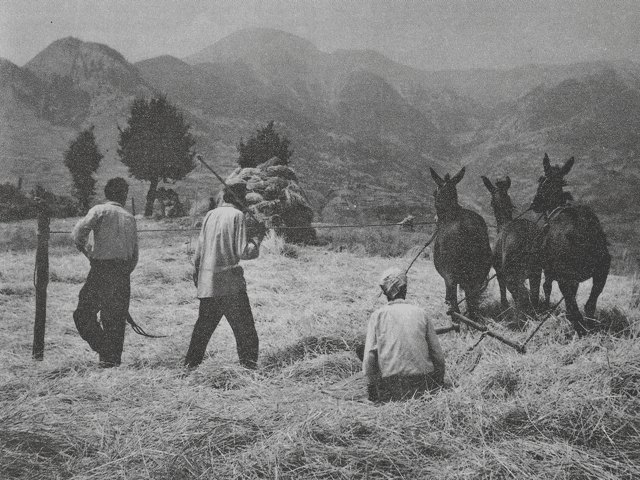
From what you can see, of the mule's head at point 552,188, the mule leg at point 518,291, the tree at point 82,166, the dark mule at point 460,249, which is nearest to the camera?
the mule's head at point 552,188

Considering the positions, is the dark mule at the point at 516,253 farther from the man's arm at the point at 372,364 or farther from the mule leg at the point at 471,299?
the man's arm at the point at 372,364

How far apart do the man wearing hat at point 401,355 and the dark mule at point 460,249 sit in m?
2.36

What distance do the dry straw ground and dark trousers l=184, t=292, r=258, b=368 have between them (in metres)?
0.17

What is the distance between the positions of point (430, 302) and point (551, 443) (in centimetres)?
437

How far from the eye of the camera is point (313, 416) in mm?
2629

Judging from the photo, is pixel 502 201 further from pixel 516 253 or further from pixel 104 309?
pixel 104 309

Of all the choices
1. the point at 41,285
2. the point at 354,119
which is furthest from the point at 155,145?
the point at 354,119

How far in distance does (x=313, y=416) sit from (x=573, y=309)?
3.36 m

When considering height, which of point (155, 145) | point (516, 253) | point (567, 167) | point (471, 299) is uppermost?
point (155, 145)

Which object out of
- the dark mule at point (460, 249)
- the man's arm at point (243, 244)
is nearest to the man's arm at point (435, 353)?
the man's arm at point (243, 244)

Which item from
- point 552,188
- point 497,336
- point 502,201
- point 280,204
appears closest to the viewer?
point 497,336

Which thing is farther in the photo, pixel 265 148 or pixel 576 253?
pixel 265 148

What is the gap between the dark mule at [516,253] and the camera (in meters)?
5.36

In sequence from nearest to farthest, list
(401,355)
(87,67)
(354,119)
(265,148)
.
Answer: (401,355) < (265,148) < (87,67) < (354,119)
